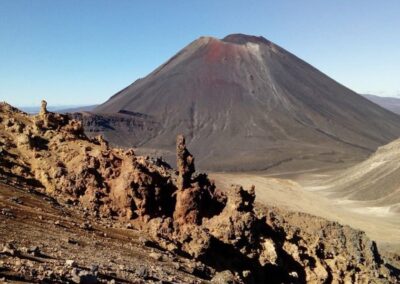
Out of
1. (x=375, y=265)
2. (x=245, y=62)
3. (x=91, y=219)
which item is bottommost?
(x=375, y=265)

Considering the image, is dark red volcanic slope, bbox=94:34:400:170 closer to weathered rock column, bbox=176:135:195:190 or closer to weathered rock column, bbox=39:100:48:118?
weathered rock column, bbox=39:100:48:118

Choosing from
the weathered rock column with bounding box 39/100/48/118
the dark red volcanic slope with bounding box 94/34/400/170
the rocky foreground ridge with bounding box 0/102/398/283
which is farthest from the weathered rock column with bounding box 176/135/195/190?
the dark red volcanic slope with bounding box 94/34/400/170

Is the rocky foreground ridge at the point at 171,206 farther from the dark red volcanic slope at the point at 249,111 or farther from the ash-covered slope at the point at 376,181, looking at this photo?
the dark red volcanic slope at the point at 249,111

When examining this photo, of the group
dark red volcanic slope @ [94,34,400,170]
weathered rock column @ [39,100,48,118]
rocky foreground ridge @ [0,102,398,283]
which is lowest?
rocky foreground ridge @ [0,102,398,283]

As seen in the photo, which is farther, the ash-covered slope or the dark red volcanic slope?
the dark red volcanic slope

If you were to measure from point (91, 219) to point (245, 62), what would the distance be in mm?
161502

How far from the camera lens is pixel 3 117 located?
18.1 meters

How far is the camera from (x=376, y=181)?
2739 inches

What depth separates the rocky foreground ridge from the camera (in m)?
14.7

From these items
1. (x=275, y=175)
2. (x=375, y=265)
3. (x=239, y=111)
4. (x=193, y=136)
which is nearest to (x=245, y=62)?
(x=239, y=111)

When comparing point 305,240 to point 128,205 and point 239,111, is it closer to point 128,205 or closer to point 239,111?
point 128,205

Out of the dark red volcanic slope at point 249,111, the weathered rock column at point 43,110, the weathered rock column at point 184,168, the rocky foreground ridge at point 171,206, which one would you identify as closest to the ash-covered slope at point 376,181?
the dark red volcanic slope at point 249,111

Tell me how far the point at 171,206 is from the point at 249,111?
12663 cm

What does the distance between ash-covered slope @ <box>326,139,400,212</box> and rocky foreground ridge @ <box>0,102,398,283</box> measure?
4587cm
